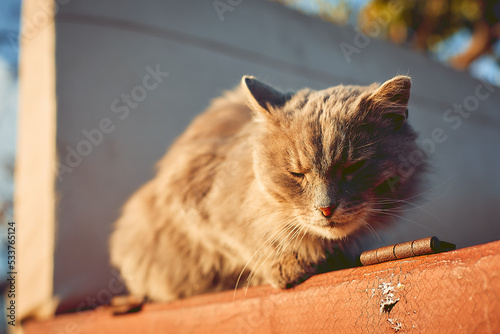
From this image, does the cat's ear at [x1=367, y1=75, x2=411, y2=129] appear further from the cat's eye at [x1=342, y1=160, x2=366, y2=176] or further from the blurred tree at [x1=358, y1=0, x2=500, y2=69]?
the blurred tree at [x1=358, y1=0, x2=500, y2=69]

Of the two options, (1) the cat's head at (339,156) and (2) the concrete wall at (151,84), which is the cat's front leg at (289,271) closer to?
(1) the cat's head at (339,156)

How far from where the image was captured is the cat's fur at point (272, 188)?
1.33 metres

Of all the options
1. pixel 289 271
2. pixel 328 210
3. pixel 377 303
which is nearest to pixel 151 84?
pixel 289 271

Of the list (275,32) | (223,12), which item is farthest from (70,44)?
(275,32)

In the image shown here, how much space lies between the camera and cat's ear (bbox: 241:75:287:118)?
156 cm

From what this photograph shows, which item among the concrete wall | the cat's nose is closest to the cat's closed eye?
the cat's nose

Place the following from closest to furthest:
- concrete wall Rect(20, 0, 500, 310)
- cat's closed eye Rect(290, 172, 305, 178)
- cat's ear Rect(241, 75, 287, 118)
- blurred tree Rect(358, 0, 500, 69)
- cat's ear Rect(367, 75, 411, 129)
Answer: cat's ear Rect(367, 75, 411, 129) < cat's closed eye Rect(290, 172, 305, 178) < cat's ear Rect(241, 75, 287, 118) < concrete wall Rect(20, 0, 500, 310) < blurred tree Rect(358, 0, 500, 69)

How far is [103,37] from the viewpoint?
3.27 meters

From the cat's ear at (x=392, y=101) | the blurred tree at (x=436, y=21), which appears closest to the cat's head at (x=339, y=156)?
the cat's ear at (x=392, y=101)

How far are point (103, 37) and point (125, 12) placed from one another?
310 millimetres

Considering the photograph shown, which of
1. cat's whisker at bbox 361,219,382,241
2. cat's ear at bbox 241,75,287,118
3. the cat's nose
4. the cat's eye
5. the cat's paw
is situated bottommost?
the cat's paw

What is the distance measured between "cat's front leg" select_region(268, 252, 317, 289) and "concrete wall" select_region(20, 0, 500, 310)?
1.31 m

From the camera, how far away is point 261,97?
1597 millimetres

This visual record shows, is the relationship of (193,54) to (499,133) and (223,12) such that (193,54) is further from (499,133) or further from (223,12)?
(499,133)
